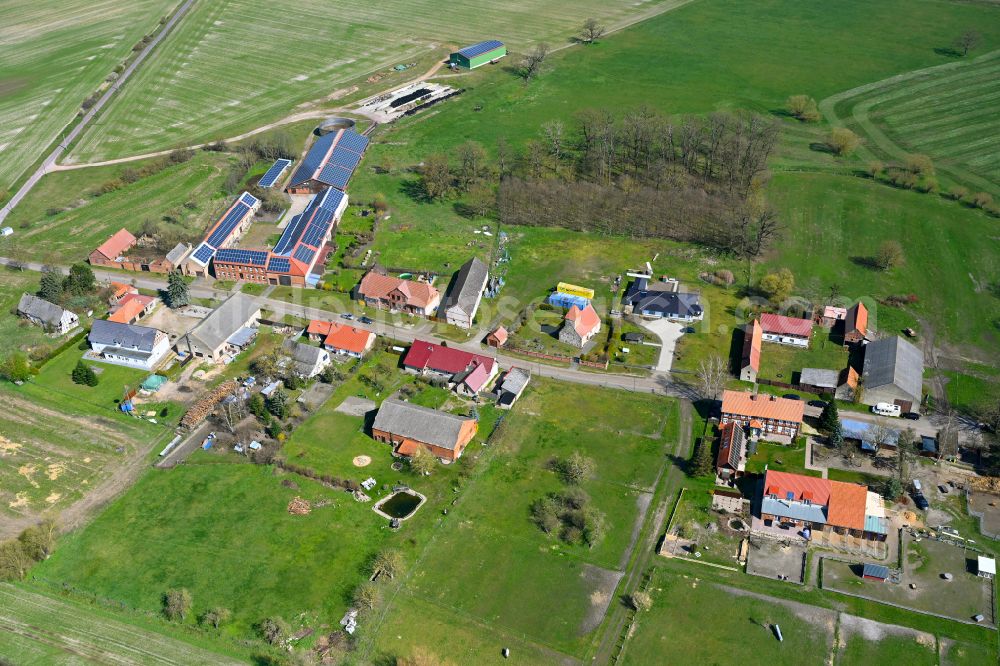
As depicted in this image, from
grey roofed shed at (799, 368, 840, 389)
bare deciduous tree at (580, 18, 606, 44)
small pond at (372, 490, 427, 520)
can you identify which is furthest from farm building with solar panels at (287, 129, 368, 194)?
grey roofed shed at (799, 368, 840, 389)

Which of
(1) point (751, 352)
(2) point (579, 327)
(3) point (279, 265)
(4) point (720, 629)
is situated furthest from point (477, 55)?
(4) point (720, 629)

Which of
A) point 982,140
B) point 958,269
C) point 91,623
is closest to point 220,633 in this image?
point 91,623

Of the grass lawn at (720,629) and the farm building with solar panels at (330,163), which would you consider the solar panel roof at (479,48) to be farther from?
the grass lawn at (720,629)

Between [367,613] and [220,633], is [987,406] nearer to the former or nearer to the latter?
[367,613]

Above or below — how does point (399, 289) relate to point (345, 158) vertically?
below

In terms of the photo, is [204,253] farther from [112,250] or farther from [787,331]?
[787,331]

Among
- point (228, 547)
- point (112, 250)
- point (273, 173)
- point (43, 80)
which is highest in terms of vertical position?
point (43, 80)

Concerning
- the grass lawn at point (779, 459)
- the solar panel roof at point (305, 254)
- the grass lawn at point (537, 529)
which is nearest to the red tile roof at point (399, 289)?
the solar panel roof at point (305, 254)
